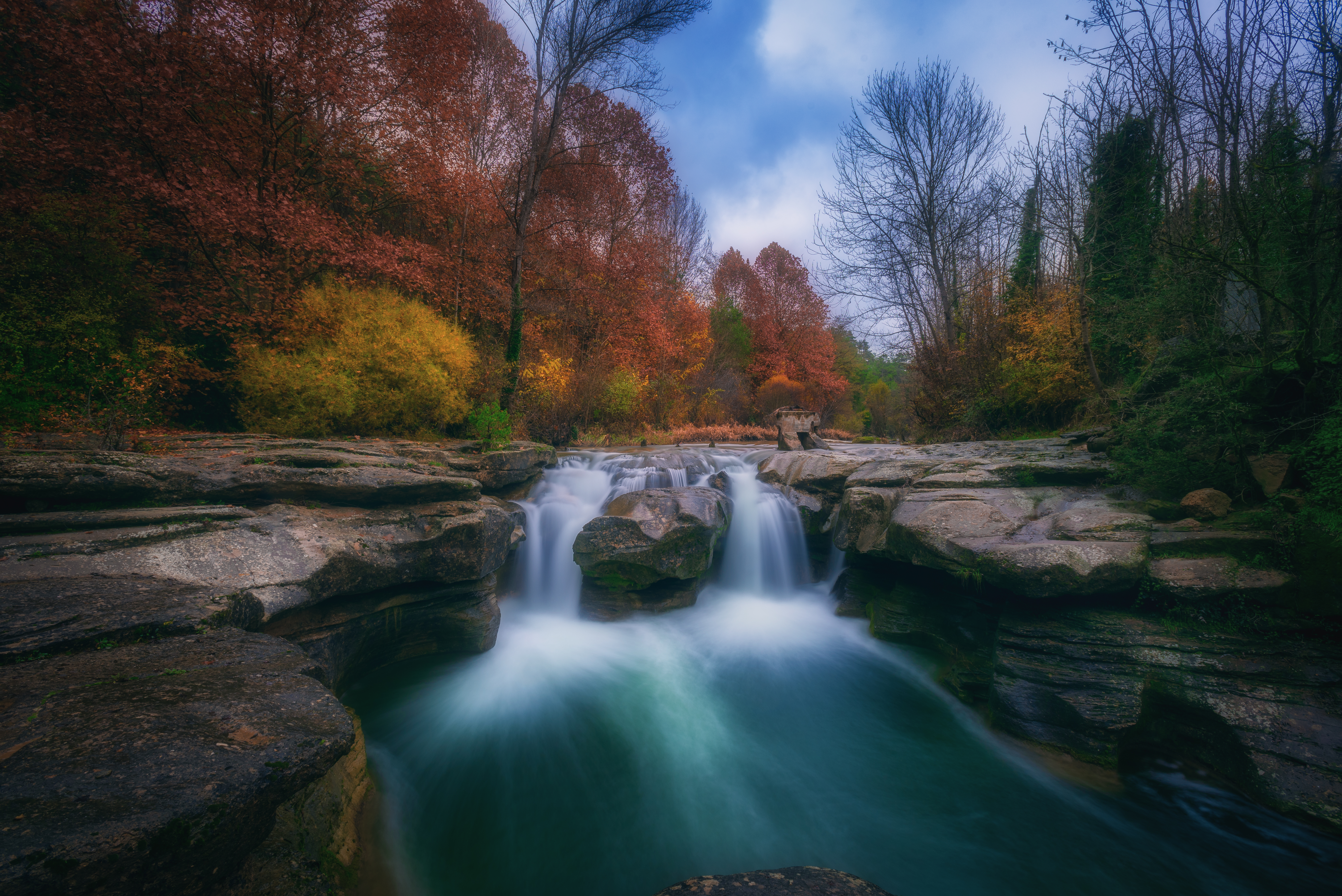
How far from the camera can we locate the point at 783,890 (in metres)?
2.46

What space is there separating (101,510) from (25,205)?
19.4ft

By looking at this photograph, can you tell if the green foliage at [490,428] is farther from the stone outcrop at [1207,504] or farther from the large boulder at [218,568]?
the stone outcrop at [1207,504]

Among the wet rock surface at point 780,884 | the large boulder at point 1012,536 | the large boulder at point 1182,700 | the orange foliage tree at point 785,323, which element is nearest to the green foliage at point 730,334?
the orange foliage tree at point 785,323

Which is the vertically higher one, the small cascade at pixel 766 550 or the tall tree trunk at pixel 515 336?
the tall tree trunk at pixel 515 336

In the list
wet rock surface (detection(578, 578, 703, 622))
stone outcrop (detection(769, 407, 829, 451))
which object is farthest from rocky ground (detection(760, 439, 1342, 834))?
stone outcrop (detection(769, 407, 829, 451))

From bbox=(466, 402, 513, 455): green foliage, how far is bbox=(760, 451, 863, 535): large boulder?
200 inches

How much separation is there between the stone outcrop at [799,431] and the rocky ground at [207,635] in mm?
7472

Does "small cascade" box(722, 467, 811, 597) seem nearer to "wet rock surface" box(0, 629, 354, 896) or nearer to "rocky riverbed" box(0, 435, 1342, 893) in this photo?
"rocky riverbed" box(0, 435, 1342, 893)

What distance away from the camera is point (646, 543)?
6.45 metres

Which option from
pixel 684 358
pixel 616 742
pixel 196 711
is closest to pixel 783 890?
pixel 616 742

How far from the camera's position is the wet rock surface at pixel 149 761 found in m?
1.41

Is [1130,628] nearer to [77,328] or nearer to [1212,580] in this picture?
[1212,580]

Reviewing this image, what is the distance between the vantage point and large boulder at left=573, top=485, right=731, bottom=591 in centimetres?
645

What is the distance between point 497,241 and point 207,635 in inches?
473
